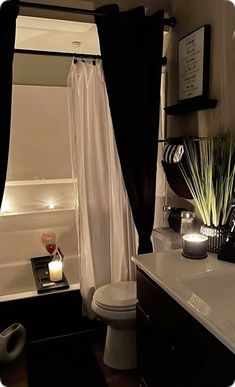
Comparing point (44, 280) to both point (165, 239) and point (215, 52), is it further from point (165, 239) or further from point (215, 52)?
point (215, 52)

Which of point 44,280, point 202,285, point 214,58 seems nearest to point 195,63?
point 214,58

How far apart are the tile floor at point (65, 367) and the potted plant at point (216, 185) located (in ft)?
3.47

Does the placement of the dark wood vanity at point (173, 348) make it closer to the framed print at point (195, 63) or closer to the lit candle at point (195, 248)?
the lit candle at point (195, 248)

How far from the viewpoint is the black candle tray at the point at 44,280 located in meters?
2.20

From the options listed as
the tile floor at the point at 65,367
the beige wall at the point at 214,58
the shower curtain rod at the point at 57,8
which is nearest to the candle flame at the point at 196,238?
the beige wall at the point at 214,58

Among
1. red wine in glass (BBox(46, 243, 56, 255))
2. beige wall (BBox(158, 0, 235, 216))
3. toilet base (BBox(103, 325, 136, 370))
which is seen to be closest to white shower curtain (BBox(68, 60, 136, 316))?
toilet base (BBox(103, 325, 136, 370))

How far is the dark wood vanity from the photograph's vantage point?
0.96 m

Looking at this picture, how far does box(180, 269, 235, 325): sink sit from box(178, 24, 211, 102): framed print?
105 cm

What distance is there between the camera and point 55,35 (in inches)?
89.7

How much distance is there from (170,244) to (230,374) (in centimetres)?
105

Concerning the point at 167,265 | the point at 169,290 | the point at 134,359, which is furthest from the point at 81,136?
the point at 134,359

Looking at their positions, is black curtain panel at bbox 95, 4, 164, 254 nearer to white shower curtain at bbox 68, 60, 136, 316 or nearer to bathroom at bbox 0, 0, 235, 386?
white shower curtain at bbox 68, 60, 136, 316

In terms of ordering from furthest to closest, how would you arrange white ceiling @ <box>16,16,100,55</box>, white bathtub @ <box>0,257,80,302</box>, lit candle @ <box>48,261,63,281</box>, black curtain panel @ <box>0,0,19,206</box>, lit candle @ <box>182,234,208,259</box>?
1. white bathtub @ <box>0,257,80,302</box>
2. lit candle @ <box>48,261,63,281</box>
3. white ceiling @ <box>16,16,100,55</box>
4. black curtain panel @ <box>0,0,19,206</box>
5. lit candle @ <box>182,234,208,259</box>

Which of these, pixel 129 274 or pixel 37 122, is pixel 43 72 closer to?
pixel 37 122
